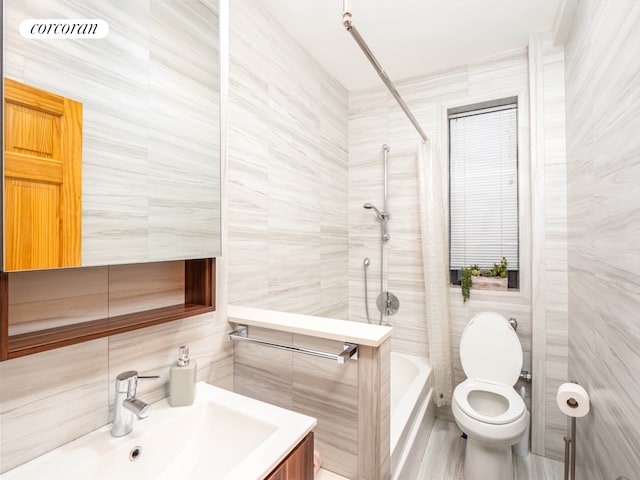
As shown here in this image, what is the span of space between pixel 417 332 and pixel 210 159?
6.35 ft

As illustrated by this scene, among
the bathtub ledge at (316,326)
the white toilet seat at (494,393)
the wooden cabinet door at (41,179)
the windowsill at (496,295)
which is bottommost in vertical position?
the white toilet seat at (494,393)

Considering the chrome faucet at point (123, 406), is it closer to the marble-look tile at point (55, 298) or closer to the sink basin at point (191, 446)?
the sink basin at point (191, 446)

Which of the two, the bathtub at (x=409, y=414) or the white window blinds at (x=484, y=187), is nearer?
the bathtub at (x=409, y=414)

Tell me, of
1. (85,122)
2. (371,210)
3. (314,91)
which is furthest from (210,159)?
(371,210)

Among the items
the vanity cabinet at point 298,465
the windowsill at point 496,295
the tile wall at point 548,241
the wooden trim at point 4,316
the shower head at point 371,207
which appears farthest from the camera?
the shower head at point 371,207

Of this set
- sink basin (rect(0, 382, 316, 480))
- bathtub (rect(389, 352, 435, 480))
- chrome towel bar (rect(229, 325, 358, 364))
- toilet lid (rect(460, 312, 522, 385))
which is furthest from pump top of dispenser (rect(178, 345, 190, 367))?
toilet lid (rect(460, 312, 522, 385))

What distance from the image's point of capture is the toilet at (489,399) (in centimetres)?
156

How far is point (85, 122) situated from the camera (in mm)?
838

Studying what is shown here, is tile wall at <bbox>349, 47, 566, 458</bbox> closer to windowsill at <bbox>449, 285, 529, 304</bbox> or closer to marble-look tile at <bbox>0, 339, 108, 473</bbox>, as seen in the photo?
windowsill at <bbox>449, 285, 529, 304</bbox>

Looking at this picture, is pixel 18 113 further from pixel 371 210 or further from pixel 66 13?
pixel 371 210

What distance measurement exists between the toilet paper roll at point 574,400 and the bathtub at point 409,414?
71 cm

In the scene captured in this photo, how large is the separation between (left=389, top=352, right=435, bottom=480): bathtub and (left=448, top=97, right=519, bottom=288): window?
0.73 meters

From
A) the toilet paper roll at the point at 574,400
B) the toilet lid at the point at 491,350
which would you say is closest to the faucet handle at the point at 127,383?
the toilet paper roll at the point at 574,400

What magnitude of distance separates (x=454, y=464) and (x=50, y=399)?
2.04m
